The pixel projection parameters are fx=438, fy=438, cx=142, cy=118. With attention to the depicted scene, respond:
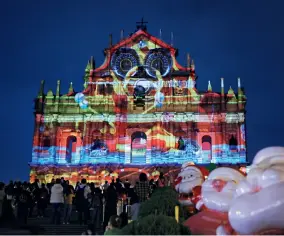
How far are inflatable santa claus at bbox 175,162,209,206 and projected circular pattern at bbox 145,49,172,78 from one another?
2779 cm

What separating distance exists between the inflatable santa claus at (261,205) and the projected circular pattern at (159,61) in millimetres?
33530

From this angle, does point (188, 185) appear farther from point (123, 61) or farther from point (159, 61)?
point (123, 61)

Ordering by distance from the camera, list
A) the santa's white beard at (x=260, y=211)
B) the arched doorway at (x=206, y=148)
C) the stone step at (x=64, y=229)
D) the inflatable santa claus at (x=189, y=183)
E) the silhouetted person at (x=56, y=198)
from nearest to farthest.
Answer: the santa's white beard at (x=260, y=211) < the inflatable santa claus at (x=189, y=183) < the stone step at (x=64, y=229) < the silhouetted person at (x=56, y=198) < the arched doorway at (x=206, y=148)

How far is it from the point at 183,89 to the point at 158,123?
3938mm

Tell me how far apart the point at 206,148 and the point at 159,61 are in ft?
29.9

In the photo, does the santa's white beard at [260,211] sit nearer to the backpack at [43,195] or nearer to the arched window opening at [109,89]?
the backpack at [43,195]

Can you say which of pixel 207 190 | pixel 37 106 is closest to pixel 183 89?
pixel 37 106

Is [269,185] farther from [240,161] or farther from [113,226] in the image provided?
[240,161]

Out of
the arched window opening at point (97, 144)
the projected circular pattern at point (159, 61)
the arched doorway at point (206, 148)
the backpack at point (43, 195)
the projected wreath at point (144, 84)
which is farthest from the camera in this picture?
the projected circular pattern at point (159, 61)

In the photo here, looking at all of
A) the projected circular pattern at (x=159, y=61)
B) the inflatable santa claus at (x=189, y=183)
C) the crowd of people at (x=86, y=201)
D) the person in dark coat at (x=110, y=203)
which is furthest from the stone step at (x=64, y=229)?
the projected circular pattern at (x=159, y=61)

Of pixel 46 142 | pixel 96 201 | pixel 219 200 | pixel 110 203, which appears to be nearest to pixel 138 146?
pixel 46 142

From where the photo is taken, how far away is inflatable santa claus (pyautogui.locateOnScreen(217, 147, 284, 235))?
6137mm

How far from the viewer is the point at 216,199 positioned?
8117 millimetres

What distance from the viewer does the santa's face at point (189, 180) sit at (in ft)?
40.1
